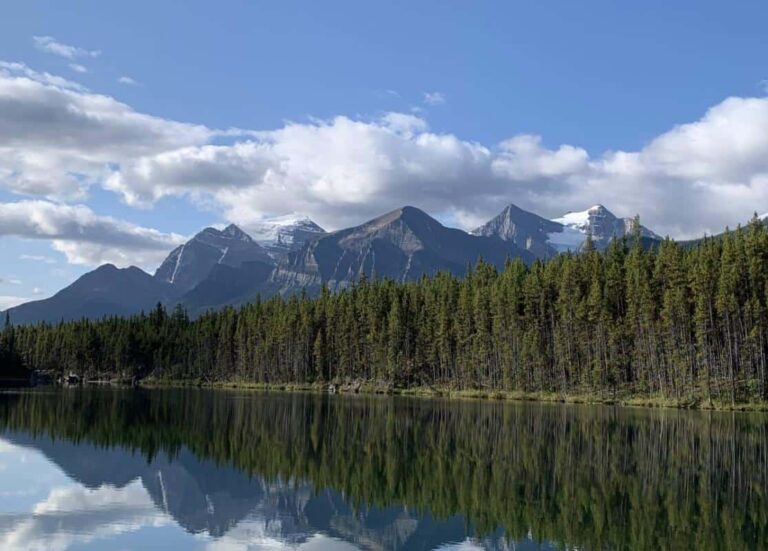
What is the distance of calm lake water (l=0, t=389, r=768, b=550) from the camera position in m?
25.2

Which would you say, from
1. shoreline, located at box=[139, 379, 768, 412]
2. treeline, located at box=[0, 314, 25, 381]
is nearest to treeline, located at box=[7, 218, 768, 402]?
shoreline, located at box=[139, 379, 768, 412]

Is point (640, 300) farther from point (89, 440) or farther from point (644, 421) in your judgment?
point (89, 440)

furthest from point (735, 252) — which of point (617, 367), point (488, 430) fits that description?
point (488, 430)

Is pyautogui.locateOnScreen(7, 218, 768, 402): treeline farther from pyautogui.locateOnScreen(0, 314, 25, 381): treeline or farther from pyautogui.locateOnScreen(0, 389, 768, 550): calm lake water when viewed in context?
pyautogui.locateOnScreen(0, 314, 25, 381): treeline

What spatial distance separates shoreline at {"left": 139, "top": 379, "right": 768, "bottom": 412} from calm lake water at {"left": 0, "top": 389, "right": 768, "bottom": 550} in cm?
2473

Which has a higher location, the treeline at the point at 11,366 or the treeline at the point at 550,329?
the treeline at the point at 550,329

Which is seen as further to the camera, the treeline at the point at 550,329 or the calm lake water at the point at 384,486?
the treeline at the point at 550,329

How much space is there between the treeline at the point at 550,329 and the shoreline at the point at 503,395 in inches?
72.1

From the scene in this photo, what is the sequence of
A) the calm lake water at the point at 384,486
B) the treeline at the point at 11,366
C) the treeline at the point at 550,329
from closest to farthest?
1. the calm lake water at the point at 384,486
2. the treeline at the point at 550,329
3. the treeline at the point at 11,366

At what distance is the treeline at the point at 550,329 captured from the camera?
88.3m

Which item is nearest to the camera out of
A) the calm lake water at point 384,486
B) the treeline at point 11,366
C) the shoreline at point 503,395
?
the calm lake water at point 384,486

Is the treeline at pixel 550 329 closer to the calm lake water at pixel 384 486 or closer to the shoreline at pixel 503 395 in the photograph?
the shoreline at pixel 503 395

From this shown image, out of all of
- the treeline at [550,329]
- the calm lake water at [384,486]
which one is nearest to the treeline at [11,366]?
the treeline at [550,329]

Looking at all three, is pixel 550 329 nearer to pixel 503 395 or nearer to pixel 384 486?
pixel 503 395
